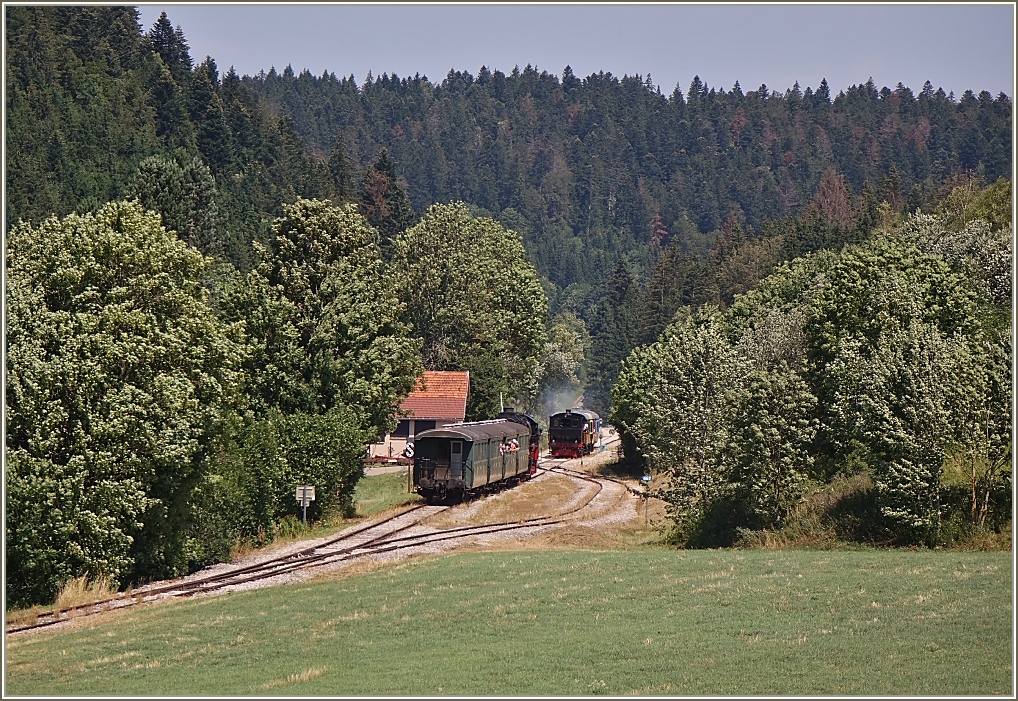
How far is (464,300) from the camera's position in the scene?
3462 inches

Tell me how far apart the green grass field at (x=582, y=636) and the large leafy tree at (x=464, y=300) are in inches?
2170

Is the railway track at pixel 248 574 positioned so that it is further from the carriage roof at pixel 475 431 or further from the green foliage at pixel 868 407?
the green foliage at pixel 868 407

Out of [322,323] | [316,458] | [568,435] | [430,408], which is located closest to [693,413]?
[316,458]

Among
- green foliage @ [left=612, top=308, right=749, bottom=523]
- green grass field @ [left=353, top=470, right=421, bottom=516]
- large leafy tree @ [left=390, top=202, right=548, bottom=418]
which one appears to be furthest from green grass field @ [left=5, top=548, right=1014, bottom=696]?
large leafy tree @ [left=390, top=202, right=548, bottom=418]

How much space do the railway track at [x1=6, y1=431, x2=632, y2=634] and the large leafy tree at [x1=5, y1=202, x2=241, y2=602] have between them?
1753mm

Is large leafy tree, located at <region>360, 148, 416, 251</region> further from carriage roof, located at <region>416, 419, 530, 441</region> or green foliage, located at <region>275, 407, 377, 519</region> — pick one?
green foliage, located at <region>275, 407, 377, 519</region>

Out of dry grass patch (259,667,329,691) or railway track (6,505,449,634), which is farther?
railway track (6,505,449,634)

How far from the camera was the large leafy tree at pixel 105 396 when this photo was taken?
101ft

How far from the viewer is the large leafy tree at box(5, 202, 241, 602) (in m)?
30.7

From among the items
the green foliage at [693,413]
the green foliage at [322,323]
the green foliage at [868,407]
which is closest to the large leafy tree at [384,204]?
the green foliage at [322,323]

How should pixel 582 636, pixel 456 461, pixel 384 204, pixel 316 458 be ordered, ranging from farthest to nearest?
pixel 384 204, pixel 456 461, pixel 316 458, pixel 582 636

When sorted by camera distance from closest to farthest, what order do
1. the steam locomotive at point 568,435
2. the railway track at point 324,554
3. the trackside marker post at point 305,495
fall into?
1. the railway track at point 324,554
2. the trackside marker post at point 305,495
3. the steam locomotive at point 568,435

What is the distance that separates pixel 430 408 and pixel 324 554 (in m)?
43.0

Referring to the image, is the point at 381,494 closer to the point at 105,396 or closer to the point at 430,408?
the point at 430,408
